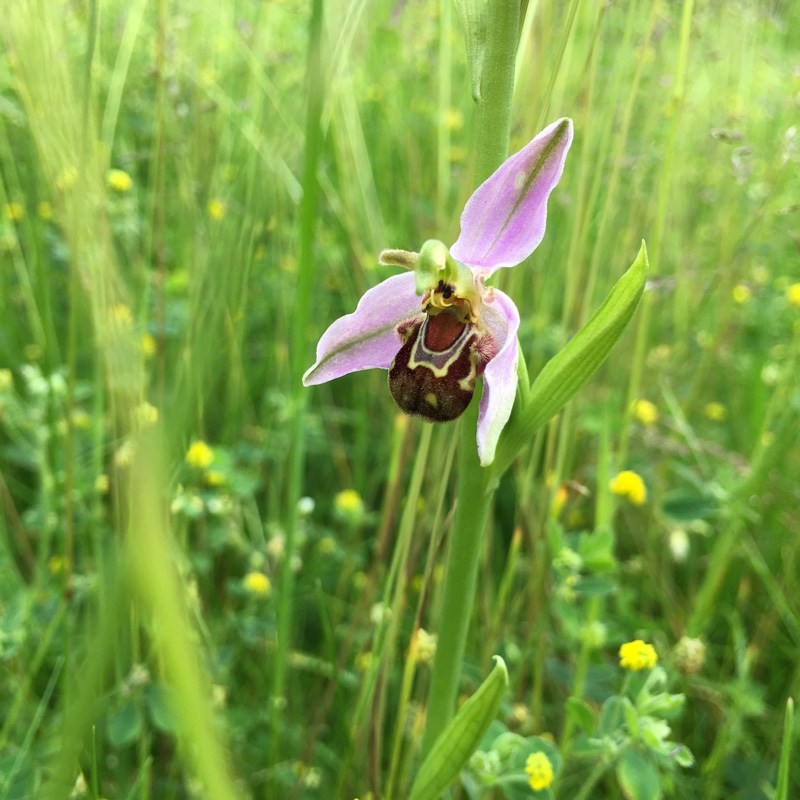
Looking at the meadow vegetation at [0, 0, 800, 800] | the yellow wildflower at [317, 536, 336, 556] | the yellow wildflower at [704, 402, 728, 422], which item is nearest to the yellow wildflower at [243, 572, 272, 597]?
the meadow vegetation at [0, 0, 800, 800]

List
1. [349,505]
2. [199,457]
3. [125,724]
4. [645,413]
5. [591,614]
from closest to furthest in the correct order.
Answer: [125,724] < [591,614] < [199,457] < [349,505] < [645,413]

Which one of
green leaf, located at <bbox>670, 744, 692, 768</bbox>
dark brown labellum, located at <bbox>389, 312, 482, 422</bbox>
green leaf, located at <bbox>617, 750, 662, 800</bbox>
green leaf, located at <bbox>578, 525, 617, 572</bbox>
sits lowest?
green leaf, located at <bbox>617, 750, 662, 800</bbox>

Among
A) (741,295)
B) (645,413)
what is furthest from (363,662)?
(741,295)

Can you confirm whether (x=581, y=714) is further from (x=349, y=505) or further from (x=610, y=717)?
(x=349, y=505)

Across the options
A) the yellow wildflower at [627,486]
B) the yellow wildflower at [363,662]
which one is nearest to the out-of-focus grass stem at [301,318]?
the yellow wildflower at [363,662]

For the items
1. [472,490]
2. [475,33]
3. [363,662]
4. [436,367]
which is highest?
[475,33]

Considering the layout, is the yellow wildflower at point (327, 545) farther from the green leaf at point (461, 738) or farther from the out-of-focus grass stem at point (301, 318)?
the green leaf at point (461, 738)

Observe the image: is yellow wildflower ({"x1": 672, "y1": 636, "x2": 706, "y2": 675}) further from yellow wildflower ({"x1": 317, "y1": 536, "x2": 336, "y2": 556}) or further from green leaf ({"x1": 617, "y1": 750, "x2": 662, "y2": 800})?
yellow wildflower ({"x1": 317, "y1": 536, "x2": 336, "y2": 556})
